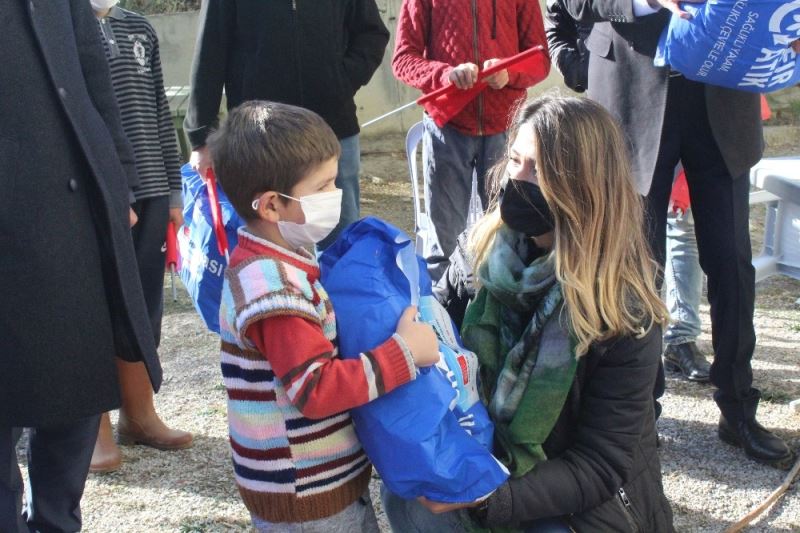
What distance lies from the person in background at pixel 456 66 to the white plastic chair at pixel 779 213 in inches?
42.1

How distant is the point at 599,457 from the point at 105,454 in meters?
2.01

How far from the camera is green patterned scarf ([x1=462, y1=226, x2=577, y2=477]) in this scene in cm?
199

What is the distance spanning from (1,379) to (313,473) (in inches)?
31.3

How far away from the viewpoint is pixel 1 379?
6.92 ft

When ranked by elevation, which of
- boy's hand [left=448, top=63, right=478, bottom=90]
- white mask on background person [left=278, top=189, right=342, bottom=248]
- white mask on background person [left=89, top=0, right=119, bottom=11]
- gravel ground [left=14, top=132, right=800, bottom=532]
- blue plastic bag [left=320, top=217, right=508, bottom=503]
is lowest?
gravel ground [left=14, top=132, right=800, bottom=532]

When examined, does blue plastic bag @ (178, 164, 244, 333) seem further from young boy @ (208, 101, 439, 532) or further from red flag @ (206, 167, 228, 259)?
young boy @ (208, 101, 439, 532)

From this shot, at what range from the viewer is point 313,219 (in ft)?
6.13

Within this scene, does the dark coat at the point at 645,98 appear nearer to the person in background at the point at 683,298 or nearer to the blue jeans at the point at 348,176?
the person in background at the point at 683,298

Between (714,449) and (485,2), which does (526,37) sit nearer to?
(485,2)

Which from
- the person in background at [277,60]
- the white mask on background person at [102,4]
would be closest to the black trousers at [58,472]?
the white mask on background person at [102,4]

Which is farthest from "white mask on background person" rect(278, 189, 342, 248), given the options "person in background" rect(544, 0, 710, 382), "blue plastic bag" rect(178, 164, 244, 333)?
"person in background" rect(544, 0, 710, 382)

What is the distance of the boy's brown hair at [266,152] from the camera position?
6.09ft

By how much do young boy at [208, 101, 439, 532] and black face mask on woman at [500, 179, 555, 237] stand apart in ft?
1.35

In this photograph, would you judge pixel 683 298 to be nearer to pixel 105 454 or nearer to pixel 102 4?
pixel 105 454
